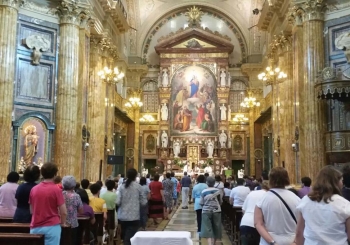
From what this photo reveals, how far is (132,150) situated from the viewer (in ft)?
112

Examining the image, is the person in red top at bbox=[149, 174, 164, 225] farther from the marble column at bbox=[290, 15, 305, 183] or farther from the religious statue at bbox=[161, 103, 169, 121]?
the religious statue at bbox=[161, 103, 169, 121]

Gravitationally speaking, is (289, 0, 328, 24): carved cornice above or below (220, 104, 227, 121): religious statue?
above

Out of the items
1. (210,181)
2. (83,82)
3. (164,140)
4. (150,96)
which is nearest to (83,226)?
(210,181)

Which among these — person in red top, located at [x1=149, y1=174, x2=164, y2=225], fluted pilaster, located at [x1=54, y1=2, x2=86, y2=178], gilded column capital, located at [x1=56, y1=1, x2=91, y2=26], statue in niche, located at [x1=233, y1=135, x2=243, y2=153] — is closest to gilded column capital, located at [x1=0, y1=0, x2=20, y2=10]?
gilded column capital, located at [x1=56, y1=1, x2=91, y2=26]

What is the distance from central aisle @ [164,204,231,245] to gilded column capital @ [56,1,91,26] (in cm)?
929

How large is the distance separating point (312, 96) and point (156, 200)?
24.6 ft

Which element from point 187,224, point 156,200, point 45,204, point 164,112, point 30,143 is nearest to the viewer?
point 45,204

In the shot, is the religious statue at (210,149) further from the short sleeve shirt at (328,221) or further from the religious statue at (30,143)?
the short sleeve shirt at (328,221)

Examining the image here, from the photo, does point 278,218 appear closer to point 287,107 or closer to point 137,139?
point 287,107

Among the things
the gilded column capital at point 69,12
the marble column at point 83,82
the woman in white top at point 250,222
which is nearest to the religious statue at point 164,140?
the marble column at point 83,82

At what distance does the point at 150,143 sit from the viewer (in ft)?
114

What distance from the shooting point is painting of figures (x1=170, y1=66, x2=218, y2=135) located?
113ft

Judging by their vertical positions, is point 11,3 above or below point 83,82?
above

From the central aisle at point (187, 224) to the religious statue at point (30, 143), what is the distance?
6063 millimetres
